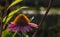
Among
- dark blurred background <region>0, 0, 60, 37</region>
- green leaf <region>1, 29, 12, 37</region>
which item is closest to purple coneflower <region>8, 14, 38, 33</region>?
green leaf <region>1, 29, 12, 37</region>

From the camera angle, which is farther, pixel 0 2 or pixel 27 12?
pixel 0 2

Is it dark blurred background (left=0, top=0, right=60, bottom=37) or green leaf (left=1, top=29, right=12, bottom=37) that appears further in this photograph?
dark blurred background (left=0, top=0, right=60, bottom=37)

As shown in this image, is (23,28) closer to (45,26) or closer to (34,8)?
(45,26)

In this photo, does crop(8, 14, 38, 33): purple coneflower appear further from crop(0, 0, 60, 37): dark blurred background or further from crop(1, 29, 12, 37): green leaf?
crop(0, 0, 60, 37): dark blurred background

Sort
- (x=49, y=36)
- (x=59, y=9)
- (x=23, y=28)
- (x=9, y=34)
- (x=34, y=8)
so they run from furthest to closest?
(x=59, y=9), (x=34, y=8), (x=49, y=36), (x=9, y=34), (x=23, y=28)

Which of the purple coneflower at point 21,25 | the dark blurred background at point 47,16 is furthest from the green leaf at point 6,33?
the dark blurred background at point 47,16

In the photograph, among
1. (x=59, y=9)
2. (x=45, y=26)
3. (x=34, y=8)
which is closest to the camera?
(x=45, y=26)

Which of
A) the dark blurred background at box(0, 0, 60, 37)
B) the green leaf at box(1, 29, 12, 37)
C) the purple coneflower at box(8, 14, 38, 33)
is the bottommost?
the dark blurred background at box(0, 0, 60, 37)

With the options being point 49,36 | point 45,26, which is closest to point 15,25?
point 49,36
